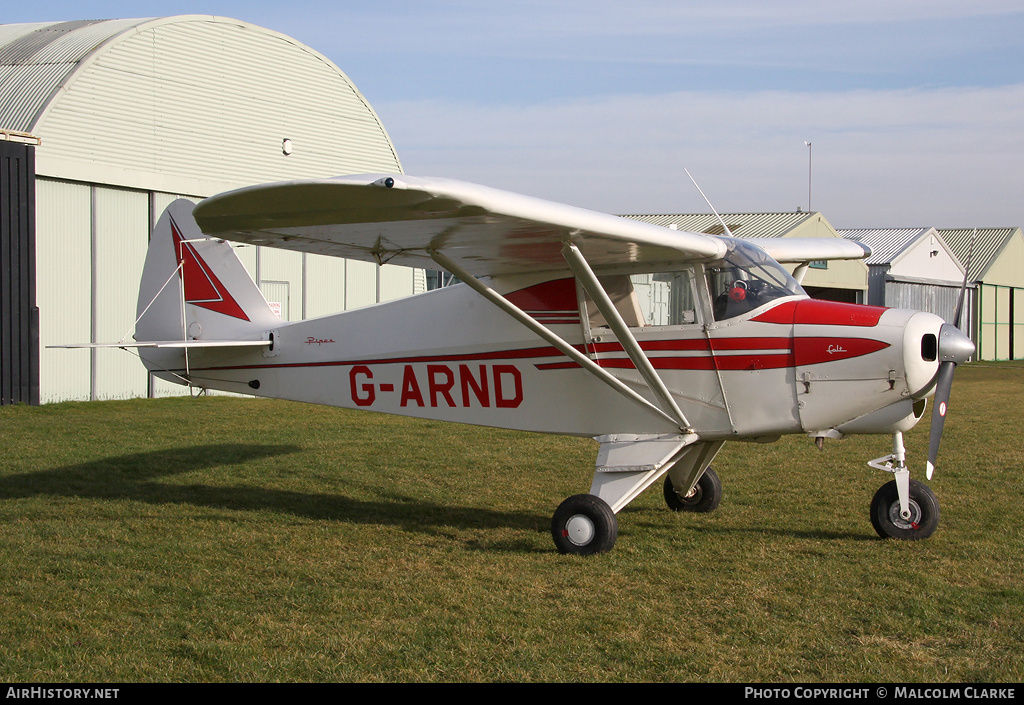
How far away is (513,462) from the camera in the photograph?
11.5 meters

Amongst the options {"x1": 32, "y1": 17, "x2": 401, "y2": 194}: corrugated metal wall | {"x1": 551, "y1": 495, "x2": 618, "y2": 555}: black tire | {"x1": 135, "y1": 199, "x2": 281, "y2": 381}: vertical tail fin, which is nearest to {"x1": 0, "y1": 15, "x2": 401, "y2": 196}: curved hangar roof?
{"x1": 32, "y1": 17, "x2": 401, "y2": 194}: corrugated metal wall

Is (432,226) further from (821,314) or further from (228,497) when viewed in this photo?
(228,497)

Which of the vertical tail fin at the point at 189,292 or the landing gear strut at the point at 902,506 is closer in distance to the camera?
the landing gear strut at the point at 902,506

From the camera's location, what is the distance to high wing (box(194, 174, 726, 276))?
214 inches

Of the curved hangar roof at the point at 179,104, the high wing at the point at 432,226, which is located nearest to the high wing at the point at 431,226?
the high wing at the point at 432,226

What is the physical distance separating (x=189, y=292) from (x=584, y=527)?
199 inches

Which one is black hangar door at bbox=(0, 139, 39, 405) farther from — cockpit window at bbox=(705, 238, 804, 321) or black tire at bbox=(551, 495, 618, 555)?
cockpit window at bbox=(705, 238, 804, 321)

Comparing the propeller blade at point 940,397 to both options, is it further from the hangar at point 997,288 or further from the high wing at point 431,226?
the hangar at point 997,288

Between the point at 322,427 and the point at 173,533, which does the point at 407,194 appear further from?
the point at 322,427

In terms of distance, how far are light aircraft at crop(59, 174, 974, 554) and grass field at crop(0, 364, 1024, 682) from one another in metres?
0.69

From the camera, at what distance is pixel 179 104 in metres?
19.2

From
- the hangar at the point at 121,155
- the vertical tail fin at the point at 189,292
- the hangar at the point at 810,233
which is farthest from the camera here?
the hangar at the point at 810,233

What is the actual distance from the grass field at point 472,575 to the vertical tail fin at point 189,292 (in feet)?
5.19

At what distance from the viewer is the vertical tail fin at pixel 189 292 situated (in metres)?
9.48
